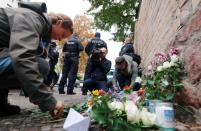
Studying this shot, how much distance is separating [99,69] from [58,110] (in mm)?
5167

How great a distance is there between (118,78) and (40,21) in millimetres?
4247

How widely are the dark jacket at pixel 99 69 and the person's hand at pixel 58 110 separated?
15.8 ft

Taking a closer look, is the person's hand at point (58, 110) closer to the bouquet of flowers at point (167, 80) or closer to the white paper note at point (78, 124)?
the white paper note at point (78, 124)

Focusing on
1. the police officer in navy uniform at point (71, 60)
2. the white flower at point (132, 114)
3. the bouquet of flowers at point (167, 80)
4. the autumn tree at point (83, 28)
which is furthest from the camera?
the autumn tree at point (83, 28)

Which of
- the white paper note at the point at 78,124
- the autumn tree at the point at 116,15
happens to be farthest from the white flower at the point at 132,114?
the autumn tree at the point at 116,15

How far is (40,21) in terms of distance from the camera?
155 inches

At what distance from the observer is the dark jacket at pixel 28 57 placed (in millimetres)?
3494

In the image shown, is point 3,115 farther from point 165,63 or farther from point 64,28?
point 165,63

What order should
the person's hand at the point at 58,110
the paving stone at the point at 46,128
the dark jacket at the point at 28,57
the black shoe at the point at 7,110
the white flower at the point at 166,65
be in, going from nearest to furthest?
the dark jacket at the point at 28,57 < the person's hand at the point at 58,110 < the paving stone at the point at 46,128 < the white flower at the point at 166,65 < the black shoe at the point at 7,110

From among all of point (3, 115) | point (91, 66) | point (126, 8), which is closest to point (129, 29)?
point (126, 8)

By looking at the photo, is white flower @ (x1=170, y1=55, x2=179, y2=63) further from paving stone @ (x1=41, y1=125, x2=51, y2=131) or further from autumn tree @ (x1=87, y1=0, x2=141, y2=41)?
autumn tree @ (x1=87, y1=0, x2=141, y2=41)

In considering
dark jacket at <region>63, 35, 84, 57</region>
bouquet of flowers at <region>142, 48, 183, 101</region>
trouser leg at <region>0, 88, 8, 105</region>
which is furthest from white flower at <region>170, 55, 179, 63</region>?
dark jacket at <region>63, 35, 84, 57</region>

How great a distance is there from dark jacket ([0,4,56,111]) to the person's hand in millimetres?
100

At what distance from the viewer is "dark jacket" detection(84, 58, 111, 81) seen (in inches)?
351
